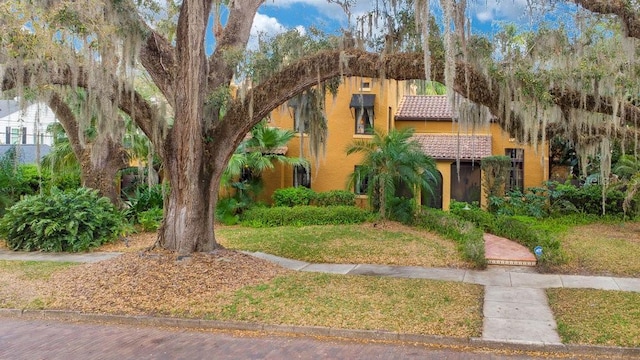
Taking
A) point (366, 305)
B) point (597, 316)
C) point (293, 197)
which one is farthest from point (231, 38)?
point (293, 197)

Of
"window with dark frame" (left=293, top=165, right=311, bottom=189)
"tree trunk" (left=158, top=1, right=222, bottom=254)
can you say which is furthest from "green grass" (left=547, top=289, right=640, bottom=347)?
"window with dark frame" (left=293, top=165, right=311, bottom=189)

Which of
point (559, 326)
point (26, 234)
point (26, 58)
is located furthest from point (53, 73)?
point (559, 326)

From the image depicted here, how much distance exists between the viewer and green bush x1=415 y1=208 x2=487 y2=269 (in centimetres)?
1100

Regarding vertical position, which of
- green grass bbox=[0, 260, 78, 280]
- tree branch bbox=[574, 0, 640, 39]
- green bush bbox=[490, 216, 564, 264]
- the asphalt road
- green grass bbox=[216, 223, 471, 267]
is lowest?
the asphalt road

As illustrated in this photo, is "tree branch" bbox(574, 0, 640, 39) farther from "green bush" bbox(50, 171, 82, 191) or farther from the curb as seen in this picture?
"green bush" bbox(50, 171, 82, 191)

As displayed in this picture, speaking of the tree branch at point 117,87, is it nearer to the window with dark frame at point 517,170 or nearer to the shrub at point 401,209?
the shrub at point 401,209

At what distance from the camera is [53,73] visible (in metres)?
9.17

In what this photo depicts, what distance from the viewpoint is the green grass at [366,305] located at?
6969mm

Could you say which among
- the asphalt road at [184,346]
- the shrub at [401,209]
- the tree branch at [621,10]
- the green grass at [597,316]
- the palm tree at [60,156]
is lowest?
the asphalt road at [184,346]

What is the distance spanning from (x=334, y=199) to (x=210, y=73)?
9.31m

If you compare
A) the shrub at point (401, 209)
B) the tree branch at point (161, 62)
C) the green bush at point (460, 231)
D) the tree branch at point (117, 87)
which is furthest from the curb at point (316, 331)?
the shrub at point (401, 209)

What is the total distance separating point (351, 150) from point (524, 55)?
8109mm

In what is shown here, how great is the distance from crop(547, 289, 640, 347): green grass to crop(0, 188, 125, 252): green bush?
35.8ft

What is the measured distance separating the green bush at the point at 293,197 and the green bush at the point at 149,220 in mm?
4453
